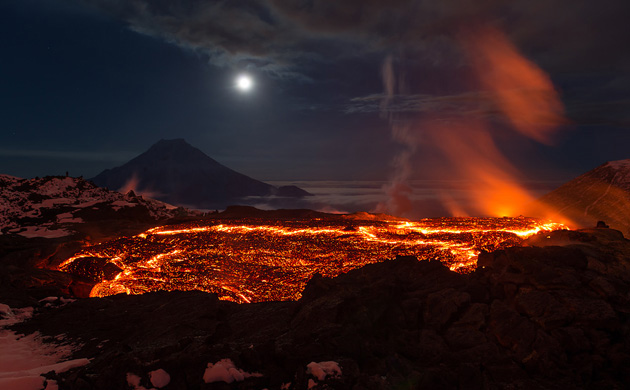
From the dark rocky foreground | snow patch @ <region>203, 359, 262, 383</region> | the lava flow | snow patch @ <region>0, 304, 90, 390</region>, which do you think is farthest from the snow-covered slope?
snow patch @ <region>203, 359, 262, 383</region>

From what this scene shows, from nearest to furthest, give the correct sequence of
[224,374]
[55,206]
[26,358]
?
1. [224,374]
2. [26,358]
3. [55,206]

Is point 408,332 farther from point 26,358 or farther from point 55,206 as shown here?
point 55,206

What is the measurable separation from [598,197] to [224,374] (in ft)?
165

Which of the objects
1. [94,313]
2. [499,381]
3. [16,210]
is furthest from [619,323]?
→ [16,210]

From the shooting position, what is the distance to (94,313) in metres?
13.6

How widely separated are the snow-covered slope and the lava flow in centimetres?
1561

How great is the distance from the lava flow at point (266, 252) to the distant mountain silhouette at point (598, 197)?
5819mm

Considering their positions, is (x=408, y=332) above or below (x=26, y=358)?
above

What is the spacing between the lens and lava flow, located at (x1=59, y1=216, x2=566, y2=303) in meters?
21.1

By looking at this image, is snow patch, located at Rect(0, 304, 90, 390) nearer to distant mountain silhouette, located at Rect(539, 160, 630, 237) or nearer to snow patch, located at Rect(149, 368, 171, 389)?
snow patch, located at Rect(149, 368, 171, 389)

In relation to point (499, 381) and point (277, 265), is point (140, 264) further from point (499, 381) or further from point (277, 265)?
point (499, 381)

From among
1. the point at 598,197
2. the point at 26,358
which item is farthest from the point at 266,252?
the point at 598,197

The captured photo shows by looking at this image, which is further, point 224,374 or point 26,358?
point 26,358

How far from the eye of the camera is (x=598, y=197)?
138ft
